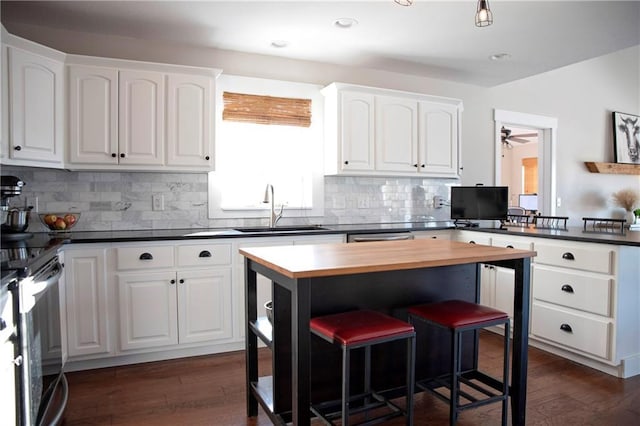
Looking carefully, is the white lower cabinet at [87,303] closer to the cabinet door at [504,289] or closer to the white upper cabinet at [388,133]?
the white upper cabinet at [388,133]

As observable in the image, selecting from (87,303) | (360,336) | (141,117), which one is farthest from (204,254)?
(360,336)

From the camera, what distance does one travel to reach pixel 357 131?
154 inches

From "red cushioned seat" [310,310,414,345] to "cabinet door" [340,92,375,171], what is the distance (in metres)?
2.13

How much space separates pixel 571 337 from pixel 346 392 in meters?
2.08

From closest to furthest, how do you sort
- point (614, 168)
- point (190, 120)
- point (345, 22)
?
point (345, 22) → point (190, 120) → point (614, 168)

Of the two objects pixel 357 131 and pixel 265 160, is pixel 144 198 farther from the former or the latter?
pixel 357 131

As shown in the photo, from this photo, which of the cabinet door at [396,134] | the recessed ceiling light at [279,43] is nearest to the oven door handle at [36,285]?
the recessed ceiling light at [279,43]

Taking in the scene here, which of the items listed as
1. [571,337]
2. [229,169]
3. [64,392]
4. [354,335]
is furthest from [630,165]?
[64,392]

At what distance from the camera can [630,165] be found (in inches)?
243

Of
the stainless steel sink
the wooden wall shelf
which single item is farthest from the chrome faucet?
the wooden wall shelf

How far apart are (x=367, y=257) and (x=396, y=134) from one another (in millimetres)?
2390

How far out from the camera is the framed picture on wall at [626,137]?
240 inches

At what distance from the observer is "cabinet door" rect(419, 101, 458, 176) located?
4.21 meters

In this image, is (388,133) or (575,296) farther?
(388,133)
